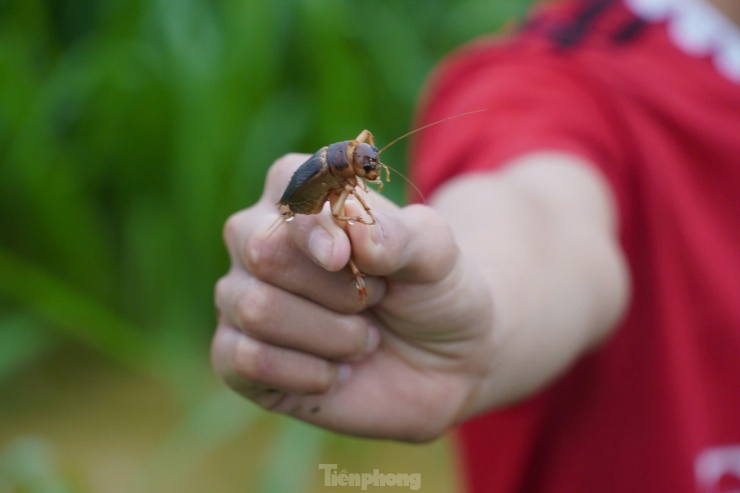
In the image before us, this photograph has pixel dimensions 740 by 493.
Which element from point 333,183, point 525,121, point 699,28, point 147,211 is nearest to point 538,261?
point 525,121

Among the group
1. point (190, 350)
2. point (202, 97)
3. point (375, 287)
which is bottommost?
point (375, 287)

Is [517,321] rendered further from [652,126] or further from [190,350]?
[190,350]

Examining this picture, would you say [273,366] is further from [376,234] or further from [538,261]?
[538,261]

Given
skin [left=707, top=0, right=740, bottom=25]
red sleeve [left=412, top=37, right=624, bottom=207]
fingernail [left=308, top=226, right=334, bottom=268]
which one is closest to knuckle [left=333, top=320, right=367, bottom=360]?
fingernail [left=308, top=226, right=334, bottom=268]

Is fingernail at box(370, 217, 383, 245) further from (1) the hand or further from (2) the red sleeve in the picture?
(2) the red sleeve

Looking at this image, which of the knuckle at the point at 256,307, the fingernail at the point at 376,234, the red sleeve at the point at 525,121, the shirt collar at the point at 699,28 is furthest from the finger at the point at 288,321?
the shirt collar at the point at 699,28

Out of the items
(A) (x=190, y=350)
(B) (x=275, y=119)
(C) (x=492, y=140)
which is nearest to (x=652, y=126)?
(C) (x=492, y=140)
